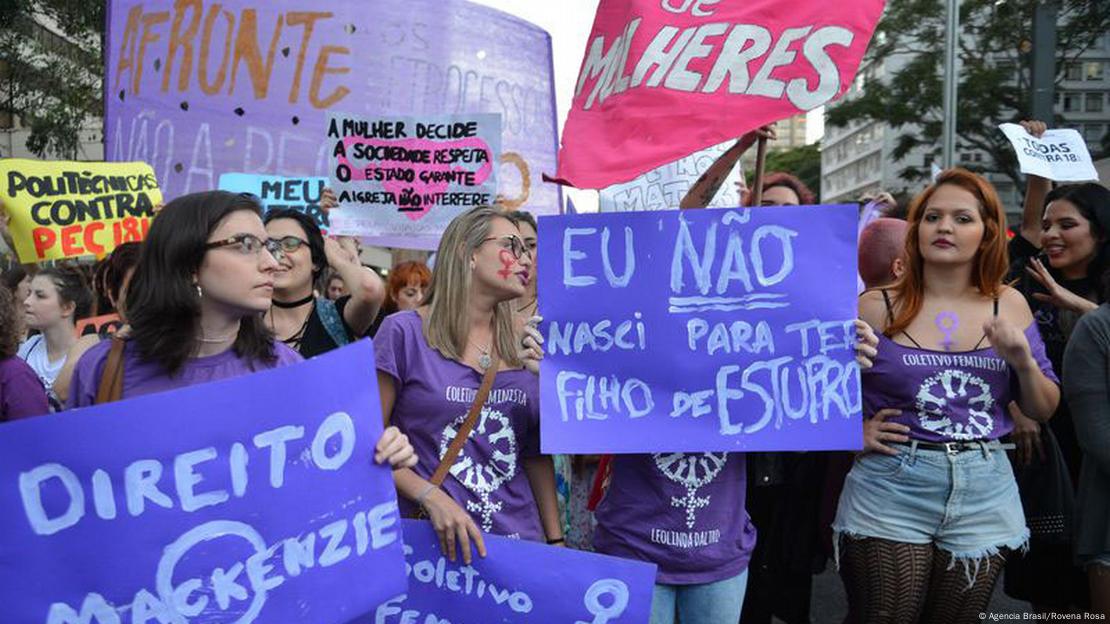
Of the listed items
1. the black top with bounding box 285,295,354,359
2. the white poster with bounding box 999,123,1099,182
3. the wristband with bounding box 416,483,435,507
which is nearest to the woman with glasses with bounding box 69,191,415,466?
the wristband with bounding box 416,483,435,507

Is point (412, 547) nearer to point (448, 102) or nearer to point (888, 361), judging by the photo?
point (888, 361)

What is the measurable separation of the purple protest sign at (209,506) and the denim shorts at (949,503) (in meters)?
1.56

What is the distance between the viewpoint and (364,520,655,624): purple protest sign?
2.85 m

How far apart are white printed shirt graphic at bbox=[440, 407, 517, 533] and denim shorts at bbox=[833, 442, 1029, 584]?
1.15 metres

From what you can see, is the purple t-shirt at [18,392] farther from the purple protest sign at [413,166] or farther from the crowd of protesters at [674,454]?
the purple protest sign at [413,166]

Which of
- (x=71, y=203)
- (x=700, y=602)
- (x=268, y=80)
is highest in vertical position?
(x=268, y=80)

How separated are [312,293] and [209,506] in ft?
6.44

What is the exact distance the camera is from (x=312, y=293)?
4129 millimetres

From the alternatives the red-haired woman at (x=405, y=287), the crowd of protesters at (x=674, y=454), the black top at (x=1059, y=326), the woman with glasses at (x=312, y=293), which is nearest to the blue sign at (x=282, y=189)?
the red-haired woman at (x=405, y=287)

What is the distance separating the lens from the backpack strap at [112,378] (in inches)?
95.3

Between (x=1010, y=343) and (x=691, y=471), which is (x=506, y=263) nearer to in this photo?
(x=691, y=471)

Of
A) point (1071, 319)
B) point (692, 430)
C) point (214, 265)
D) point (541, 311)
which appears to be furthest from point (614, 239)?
point (1071, 319)

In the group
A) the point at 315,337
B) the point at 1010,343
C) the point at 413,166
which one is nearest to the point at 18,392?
the point at 315,337

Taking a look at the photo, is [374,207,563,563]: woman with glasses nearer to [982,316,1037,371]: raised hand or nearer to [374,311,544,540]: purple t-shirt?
[374,311,544,540]: purple t-shirt
